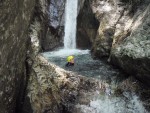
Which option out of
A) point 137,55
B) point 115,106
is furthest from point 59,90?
point 137,55

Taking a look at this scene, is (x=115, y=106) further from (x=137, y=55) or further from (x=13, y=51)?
(x=13, y=51)

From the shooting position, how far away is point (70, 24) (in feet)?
36.8

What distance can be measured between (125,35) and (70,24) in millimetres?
3852

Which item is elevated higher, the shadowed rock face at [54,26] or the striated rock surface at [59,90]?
the shadowed rock face at [54,26]

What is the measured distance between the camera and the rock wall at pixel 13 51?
5461 millimetres

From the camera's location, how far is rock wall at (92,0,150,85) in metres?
6.12

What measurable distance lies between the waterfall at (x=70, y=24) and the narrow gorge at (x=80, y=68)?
1860 millimetres

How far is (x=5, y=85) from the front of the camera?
6016 millimetres

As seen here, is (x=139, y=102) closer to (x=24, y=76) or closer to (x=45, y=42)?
(x=24, y=76)

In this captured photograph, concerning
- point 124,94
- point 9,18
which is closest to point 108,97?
point 124,94

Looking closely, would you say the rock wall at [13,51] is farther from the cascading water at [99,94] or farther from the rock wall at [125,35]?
the rock wall at [125,35]

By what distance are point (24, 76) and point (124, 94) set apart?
9.52 feet

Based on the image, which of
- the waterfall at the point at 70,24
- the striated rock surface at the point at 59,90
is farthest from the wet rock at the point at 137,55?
the waterfall at the point at 70,24

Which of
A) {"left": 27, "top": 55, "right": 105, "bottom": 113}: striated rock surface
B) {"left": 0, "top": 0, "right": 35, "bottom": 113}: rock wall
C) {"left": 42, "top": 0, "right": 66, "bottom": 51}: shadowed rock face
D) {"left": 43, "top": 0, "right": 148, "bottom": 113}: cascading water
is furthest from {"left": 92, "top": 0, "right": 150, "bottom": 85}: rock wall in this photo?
{"left": 0, "top": 0, "right": 35, "bottom": 113}: rock wall
